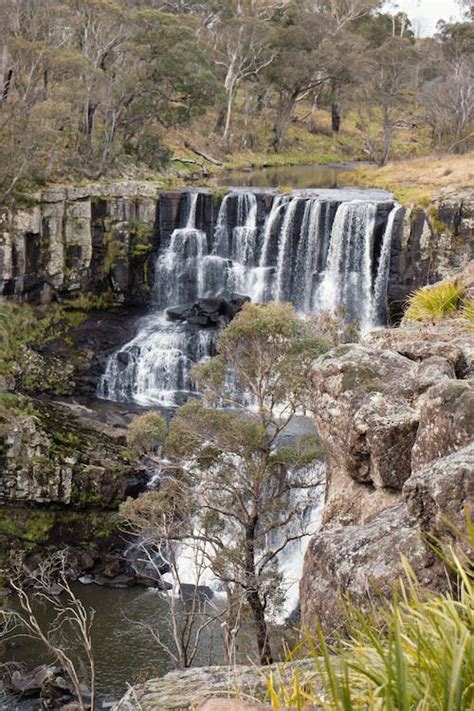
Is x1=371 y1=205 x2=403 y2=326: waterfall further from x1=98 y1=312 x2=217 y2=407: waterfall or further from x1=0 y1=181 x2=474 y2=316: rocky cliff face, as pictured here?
x1=98 y1=312 x2=217 y2=407: waterfall

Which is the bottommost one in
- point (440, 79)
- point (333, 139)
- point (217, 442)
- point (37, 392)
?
point (37, 392)

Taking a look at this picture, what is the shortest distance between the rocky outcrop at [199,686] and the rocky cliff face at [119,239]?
2600 centimetres

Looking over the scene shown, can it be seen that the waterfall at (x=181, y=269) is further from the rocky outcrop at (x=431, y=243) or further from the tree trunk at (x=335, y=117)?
the tree trunk at (x=335, y=117)

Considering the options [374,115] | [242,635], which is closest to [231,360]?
[242,635]

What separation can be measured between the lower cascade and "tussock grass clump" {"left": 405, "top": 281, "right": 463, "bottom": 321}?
645 inches

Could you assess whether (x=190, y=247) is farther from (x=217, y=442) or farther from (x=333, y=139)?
(x=333, y=139)

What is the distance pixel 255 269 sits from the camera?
3372cm

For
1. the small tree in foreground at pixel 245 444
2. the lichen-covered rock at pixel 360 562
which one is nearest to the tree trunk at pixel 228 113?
the small tree in foreground at pixel 245 444

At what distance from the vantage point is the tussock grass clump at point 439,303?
13070 mm

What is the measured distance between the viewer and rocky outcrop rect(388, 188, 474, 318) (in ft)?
99.7

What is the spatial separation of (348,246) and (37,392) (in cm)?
1385

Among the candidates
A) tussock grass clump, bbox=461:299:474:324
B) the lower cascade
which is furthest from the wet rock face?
tussock grass clump, bbox=461:299:474:324

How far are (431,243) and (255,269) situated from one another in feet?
24.6

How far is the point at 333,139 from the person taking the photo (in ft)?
215
